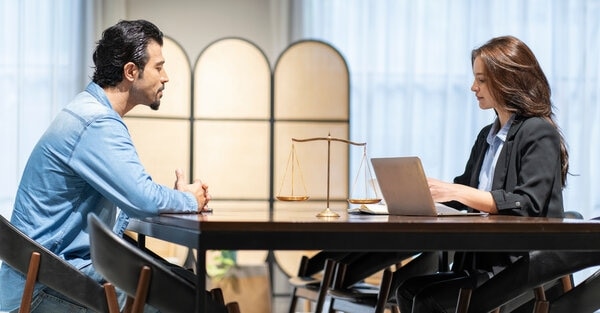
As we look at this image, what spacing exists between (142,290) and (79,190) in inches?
29.4

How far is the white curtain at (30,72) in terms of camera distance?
21.0ft

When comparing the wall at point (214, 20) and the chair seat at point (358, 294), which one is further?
the wall at point (214, 20)

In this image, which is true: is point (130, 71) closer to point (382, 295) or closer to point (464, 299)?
point (382, 295)

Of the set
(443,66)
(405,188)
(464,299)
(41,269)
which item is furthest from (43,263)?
(443,66)

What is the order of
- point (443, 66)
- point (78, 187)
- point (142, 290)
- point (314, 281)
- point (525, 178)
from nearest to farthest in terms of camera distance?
point (142, 290) < point (78, 187) < point (525, 178) < point (314, 281) < point (443, 66)

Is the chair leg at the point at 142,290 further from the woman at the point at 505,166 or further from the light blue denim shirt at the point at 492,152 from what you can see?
the light blue denim shirt at the point at 492,152

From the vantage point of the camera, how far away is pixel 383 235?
90.0 inches

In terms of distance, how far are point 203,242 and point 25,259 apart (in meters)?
0.73

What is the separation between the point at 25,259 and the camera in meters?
2.68

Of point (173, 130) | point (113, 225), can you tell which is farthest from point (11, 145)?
point (113, 225)

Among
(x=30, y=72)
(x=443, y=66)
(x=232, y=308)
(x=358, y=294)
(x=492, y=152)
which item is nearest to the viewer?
(x=232, y=308)

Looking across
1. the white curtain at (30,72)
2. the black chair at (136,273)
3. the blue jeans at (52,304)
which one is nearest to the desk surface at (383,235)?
the black chair at (136,273)

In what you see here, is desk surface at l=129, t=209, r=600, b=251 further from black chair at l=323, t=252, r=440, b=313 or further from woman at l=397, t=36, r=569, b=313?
black chair at l=323, t=252, r=440, b=313

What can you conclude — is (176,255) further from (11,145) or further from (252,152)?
(11,145)
